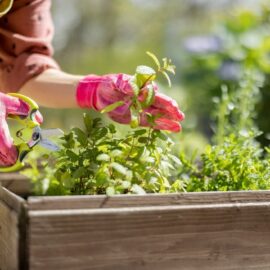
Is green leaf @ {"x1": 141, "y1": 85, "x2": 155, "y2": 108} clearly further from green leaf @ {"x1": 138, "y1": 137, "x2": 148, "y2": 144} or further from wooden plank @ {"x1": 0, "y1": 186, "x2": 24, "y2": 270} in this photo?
wooden plank @ {"x1": 0, "y1": 186, "x2": 24, "y2": 270}

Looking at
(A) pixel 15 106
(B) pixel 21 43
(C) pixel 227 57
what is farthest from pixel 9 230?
(C) pixel 227 57

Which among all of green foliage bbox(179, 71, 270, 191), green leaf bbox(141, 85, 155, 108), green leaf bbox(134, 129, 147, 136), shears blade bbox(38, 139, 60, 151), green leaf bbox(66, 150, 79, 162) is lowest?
green foliage bbox(179, 71, 270, 191)

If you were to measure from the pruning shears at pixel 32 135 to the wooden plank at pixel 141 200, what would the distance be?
0.72ft

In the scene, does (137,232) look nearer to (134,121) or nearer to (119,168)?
(119,168)

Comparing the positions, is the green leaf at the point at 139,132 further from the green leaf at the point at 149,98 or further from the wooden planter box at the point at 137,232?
the wooden planter box at the point at 137,232

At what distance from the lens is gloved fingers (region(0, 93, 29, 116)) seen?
1294 mm

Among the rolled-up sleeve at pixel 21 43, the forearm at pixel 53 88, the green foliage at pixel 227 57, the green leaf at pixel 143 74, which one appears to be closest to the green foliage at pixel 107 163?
the green leaf at pixel 143 74

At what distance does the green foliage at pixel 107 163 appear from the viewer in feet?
3.92

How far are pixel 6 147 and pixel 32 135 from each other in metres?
0.06

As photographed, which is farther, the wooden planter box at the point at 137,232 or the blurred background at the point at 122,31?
the blurred background at the point at 122,31

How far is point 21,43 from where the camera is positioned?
75.2 inches

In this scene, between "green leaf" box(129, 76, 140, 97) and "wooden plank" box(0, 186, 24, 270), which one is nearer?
"wooden plank" box(0, 186, 24, 270)

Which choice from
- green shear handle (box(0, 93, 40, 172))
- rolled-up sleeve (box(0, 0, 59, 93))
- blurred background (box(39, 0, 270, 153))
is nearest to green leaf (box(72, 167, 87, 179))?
green shear handle (box(0, 93, 40, 172))

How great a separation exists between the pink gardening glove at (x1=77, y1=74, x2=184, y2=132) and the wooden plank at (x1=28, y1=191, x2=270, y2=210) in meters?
0.22
